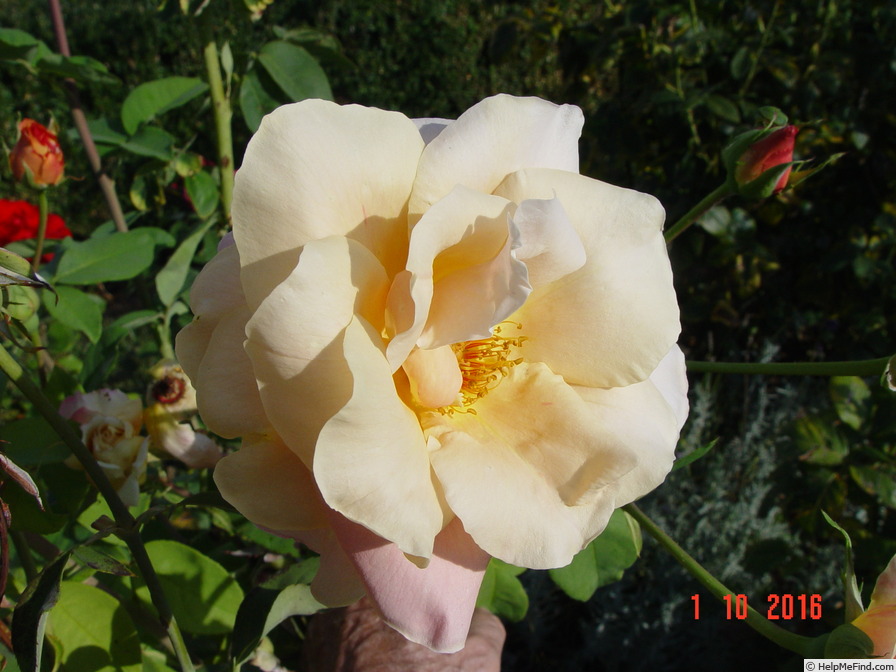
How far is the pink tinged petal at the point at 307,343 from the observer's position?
1.70 feet

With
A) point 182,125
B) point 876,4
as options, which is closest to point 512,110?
point 876,4

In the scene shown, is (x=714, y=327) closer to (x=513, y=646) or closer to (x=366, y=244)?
(x=513, y=646)

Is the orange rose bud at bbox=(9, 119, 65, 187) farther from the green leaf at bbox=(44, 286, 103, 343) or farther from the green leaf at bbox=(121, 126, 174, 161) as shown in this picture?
the green leaf at bbox=(44, 286, 103, 343)

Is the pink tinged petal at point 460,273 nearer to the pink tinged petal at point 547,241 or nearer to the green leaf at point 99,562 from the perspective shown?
the pink tinged petal at point 547,241

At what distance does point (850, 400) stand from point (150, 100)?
5.31ft

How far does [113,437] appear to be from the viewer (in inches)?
36.1

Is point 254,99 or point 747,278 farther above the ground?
point 254,99

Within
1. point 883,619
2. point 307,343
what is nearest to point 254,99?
point 307,343

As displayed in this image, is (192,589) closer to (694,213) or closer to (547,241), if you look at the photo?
(547,241)

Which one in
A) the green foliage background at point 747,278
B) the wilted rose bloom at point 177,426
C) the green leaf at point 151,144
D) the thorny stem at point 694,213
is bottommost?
the green foliage background at point 747,278

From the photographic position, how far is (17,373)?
0.59 meters

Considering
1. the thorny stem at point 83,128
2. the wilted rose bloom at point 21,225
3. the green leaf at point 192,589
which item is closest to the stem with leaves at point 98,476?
the green leaf at point 192,589

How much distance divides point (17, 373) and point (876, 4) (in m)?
2.64

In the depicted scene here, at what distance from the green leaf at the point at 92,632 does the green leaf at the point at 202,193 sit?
0.69m
